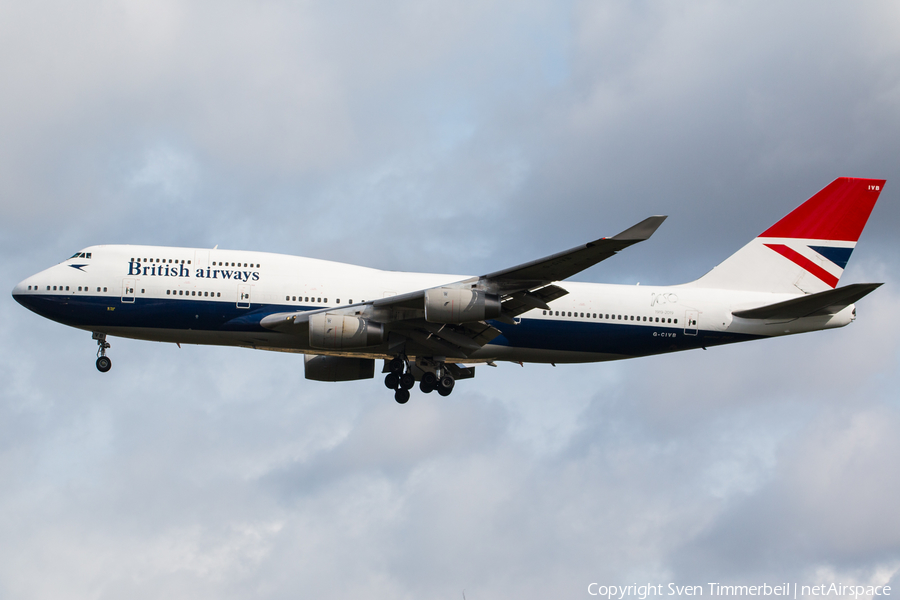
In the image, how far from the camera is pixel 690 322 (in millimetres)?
34500

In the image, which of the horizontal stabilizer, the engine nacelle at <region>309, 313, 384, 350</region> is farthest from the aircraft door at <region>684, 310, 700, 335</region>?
the engine nacelle at <region>309, 313, 384, 350</region>

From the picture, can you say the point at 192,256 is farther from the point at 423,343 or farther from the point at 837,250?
the point at 837,250

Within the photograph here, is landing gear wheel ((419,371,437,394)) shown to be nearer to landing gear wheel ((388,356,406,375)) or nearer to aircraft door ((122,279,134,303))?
landing gear wheel ((388,356,406,375))

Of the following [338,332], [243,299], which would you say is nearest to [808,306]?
[338,332]

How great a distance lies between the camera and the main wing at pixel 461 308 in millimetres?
28516

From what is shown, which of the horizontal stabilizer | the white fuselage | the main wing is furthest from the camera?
the horizontal stabilizer

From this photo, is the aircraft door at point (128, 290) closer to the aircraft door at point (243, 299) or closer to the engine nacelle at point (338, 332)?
the aircraft door at point (243, 299)

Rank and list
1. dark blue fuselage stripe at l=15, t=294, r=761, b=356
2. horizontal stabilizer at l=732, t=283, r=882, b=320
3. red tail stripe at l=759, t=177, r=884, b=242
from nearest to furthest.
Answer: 1. dark blue fuselage stripe at l=15, t=294, r=761, b=356
2. horizontal stabilizer at l=732, t=283, r=882, b=320
3. red tail stripe at l=759, t=177, r=884, b=242

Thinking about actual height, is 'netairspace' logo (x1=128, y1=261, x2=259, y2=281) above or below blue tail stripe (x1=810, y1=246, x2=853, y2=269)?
below

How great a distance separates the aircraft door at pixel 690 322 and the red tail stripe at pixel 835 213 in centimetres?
606

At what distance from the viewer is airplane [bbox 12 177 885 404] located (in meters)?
30.8

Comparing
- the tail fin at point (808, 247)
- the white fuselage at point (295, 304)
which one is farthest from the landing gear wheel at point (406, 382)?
the tail fin at point (808, 247)

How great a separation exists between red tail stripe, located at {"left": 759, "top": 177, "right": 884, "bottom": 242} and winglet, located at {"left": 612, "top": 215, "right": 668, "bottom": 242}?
13641 millimetres

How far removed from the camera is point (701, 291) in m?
35.4
